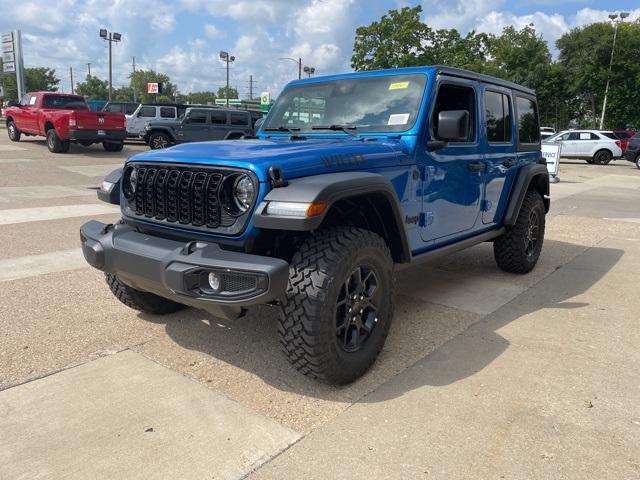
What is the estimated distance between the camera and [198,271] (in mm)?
2592

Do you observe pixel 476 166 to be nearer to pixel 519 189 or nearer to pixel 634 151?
pixel 519 189

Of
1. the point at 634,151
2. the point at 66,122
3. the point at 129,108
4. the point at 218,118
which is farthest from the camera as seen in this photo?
the point at 129,108

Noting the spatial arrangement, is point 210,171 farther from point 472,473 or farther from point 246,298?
point 472,473

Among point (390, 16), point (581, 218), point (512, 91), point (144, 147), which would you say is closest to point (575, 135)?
point (390, 16)

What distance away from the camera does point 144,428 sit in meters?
2.60

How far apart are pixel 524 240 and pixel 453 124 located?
88.6 inches

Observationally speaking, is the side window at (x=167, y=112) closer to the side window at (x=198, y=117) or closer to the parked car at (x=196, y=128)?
the parked car at (x=196, y=128)

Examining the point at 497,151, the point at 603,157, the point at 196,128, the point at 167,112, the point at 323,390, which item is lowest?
the point at 323,390

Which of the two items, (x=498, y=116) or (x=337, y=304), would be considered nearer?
(x=337, y=304)

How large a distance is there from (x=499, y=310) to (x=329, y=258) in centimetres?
225

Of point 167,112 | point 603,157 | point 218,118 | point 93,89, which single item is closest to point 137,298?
point 218,118

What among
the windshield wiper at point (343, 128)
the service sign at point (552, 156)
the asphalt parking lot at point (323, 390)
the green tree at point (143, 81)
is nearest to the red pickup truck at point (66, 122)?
the asphalt parking lot at point (323, 390)

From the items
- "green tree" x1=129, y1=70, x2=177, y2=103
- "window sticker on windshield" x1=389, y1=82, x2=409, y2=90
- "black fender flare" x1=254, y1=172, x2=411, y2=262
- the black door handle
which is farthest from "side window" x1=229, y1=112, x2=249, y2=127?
"green tree" x1=129, y1=70, x2=177, y2=103

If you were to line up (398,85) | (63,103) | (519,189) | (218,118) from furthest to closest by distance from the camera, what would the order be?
(218,118), (63,103), (519,189), (398,85)
